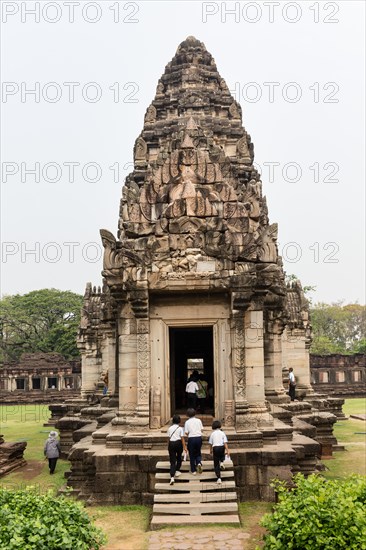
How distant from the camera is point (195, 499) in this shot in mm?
9070

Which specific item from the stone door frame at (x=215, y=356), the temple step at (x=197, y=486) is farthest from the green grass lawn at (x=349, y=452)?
the temple step at (x=197, y=486)

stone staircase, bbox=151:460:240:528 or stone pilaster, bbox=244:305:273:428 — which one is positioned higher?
stone pilaster, bbox=244:305:273:428

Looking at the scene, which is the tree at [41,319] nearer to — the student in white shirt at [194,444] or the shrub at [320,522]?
the student in white shirt at [194,444]

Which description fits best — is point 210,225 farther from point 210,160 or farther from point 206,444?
point 206,444

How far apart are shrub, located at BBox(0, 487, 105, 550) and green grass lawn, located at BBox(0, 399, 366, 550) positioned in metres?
0.38

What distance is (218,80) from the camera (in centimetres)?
2162

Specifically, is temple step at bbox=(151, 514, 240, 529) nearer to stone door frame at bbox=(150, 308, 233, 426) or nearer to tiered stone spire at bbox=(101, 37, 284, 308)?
stone door frame at bbox=(150, 308, 233, 426)

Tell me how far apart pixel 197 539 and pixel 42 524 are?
278cm

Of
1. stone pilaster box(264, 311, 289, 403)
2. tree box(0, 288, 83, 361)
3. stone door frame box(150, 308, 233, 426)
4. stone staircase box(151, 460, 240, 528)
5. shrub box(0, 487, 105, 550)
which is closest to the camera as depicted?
shrub box(0, 487, 105, 550)

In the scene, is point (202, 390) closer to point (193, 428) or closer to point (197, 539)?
point (193, 428)

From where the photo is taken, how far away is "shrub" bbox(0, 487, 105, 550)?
5.70 m

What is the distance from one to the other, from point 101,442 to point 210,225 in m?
4.87

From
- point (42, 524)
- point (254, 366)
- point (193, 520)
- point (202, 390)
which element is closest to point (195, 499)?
point (193, 520)

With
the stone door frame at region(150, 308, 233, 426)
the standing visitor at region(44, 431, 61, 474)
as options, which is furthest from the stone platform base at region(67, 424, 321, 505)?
the standing visitor at region(44, 431, 61, 474)
